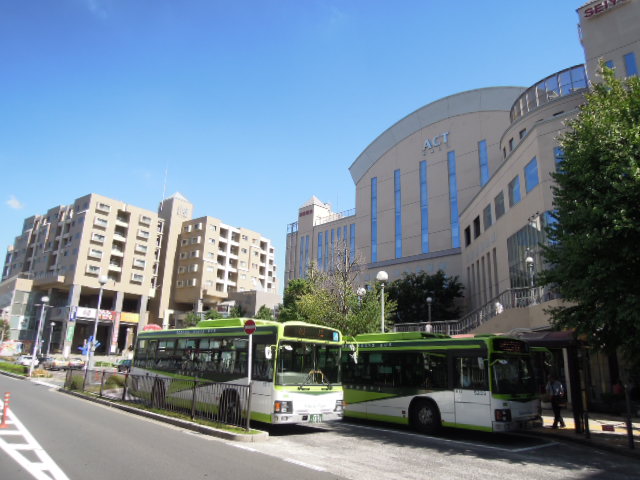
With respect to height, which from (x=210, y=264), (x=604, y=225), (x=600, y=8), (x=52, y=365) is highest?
(x=600, y=8)

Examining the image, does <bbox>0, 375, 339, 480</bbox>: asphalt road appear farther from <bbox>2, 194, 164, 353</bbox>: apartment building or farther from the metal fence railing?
<bbox>2, 194, 164, 353</bbox>: apartment building

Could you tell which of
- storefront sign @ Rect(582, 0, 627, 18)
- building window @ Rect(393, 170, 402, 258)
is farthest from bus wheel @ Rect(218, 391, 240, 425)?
building window @ Rect(393, 170, 402, 258)

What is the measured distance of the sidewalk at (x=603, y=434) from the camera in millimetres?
10865

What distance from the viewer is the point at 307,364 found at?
Answer: 12.5m

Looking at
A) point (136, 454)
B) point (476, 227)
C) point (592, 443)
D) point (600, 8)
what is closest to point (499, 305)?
point (592, 443)

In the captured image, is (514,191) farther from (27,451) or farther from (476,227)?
(27,451)

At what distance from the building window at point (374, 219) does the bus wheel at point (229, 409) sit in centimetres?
4630

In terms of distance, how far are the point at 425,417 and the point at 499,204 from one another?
2334cm

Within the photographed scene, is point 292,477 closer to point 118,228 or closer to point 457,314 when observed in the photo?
point 457,314

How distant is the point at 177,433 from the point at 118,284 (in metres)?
67.5

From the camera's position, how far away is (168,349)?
16562mm

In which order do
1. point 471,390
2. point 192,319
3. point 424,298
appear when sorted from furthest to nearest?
point 192,319 → point 424,298 → point 471,390

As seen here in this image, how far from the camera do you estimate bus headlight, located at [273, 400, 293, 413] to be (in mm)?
11462

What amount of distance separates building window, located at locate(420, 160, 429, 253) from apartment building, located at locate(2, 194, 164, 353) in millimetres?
48615
